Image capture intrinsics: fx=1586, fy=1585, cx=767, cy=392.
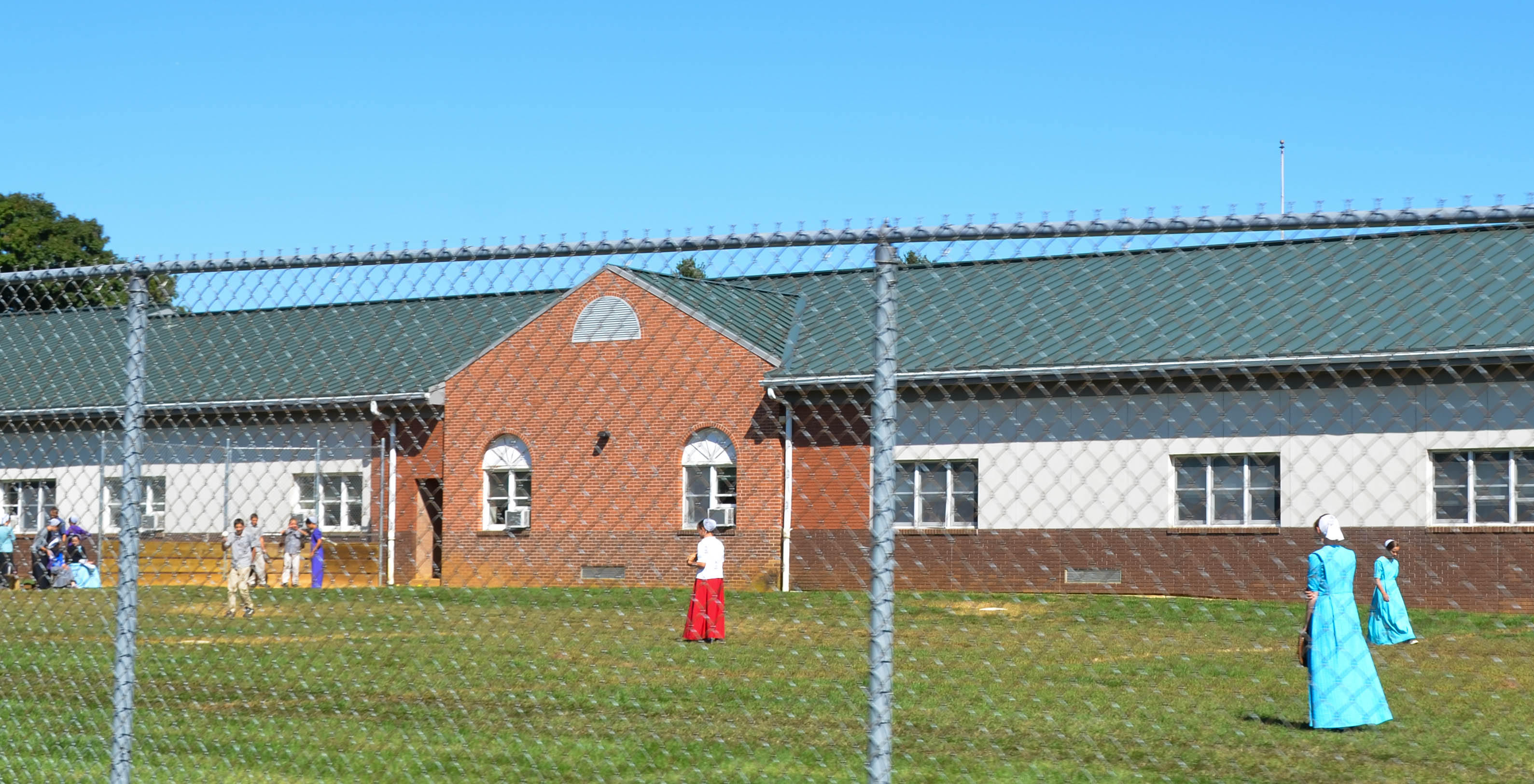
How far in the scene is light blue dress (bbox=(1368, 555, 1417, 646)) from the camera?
51.6 feet

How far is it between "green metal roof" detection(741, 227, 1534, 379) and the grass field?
3399mm

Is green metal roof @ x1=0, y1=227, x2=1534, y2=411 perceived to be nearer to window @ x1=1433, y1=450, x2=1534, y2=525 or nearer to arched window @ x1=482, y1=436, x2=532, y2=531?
arched window @ x1=482, y1=436, x2=532, y2=531

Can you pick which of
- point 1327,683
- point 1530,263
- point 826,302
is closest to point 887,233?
point 1327,683

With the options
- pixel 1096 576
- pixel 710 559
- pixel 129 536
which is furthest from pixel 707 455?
pixel 129 536

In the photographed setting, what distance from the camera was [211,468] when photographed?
21.1 metres

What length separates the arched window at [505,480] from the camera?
1970 centimetres

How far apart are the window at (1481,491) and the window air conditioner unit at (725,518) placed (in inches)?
446

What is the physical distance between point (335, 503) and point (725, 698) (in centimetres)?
1578

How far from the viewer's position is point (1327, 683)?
410 inches

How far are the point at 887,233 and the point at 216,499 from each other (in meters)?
22.3

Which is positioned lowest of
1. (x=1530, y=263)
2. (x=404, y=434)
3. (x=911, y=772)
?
(x=911, y=772)

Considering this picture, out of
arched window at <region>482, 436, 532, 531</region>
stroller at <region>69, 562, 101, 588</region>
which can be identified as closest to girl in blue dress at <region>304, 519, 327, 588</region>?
arched window at <region>482, 436, 532, 531</region>

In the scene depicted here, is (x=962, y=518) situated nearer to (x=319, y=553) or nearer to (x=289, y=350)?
(x=319, y=553)

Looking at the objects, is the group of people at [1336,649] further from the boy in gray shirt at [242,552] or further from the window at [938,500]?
the window at [938,500]
